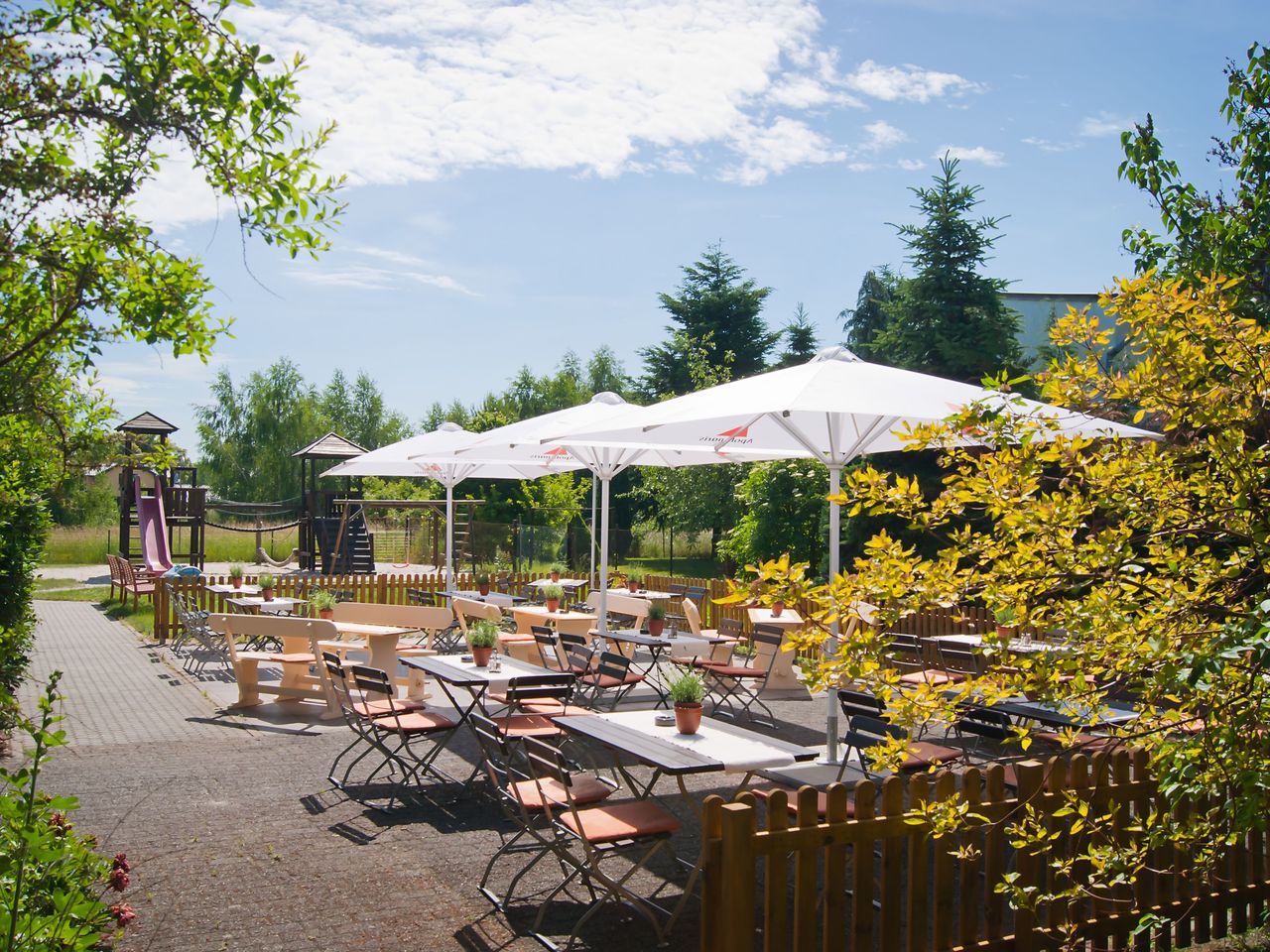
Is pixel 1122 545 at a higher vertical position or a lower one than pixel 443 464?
lower

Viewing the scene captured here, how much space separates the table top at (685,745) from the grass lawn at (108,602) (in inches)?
493

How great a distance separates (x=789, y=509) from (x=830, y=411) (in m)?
17.0

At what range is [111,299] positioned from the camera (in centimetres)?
277

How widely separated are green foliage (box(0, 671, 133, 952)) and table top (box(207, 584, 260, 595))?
501 inches

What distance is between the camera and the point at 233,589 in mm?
16406

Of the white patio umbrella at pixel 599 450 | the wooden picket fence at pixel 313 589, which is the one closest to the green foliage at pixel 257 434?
the wooden picket fence at pixel 313 589

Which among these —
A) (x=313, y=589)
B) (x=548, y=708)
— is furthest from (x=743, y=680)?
(x=313, y=589)

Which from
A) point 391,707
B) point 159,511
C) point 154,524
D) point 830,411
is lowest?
point 391,707

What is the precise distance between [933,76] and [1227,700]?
627cm

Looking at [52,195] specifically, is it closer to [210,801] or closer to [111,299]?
[111,299]

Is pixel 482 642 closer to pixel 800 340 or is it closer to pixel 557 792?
pixel 557 792

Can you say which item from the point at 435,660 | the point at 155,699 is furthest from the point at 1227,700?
the point at 155,699

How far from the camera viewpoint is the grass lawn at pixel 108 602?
18.5m

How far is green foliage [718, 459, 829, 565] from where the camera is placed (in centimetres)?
2262
